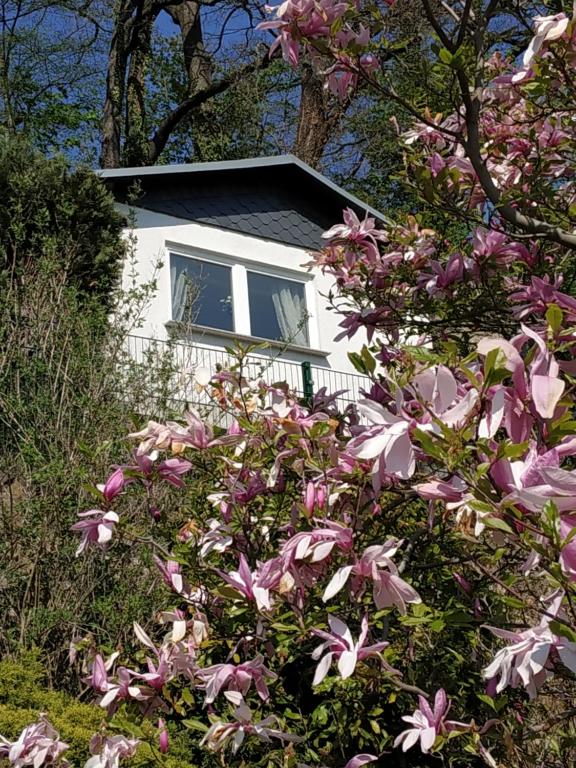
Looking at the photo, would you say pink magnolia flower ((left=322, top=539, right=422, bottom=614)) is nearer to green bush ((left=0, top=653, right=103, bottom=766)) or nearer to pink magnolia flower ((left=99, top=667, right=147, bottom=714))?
pink magnolia flower ((left=99, top=667, right=147, bottom=714))

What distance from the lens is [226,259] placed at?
12.7m

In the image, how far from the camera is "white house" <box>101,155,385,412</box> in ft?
38.6

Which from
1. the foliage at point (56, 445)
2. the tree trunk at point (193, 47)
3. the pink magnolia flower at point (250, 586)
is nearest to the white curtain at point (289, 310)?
the foliage at point (56, 445)

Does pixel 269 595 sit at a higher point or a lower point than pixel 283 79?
lower

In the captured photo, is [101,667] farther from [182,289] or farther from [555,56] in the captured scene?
[182,289]

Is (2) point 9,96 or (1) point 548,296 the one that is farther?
(2) point 9,96

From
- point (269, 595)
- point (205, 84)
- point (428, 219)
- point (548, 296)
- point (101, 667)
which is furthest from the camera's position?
point (205, 84)

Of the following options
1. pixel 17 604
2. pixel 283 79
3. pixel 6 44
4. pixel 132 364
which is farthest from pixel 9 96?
pixel 17 604

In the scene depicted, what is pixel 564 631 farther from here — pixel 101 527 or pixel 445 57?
pixel 445 57

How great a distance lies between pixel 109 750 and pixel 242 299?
10.6 metres

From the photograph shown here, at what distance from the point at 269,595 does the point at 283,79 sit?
23.9 metres

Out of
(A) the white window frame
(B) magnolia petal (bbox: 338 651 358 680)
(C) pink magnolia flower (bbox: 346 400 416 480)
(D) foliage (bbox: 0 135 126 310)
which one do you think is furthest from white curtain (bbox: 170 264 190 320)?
(C) pink magnolia flower (bbox: 346 400 416 480)

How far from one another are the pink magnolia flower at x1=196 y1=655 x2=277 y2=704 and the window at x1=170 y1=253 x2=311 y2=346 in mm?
9816

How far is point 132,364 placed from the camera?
7.06 m
